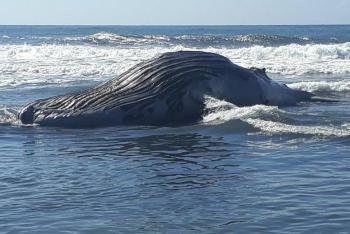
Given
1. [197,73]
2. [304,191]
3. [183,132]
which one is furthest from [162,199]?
[197,73]

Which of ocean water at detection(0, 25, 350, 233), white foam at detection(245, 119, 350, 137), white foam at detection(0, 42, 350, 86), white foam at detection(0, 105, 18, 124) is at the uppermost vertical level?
white foam at detection(245, 119, 350, 137)

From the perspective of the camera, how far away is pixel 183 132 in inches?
431

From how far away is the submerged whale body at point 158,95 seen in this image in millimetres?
11586

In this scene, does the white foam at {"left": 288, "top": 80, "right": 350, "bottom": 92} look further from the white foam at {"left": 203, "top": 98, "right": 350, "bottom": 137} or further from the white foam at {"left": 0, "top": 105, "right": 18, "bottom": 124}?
the white foam at {"left": 0, "top": 105, "right": 18, "bottom": 124}

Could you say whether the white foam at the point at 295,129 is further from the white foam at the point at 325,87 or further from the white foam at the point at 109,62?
the white foam at the point at 109,62

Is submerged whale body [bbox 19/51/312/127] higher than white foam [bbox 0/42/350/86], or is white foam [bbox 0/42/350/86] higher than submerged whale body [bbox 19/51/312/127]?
submerged whale body [bbox 19/51/312/127]

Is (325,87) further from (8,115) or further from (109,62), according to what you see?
(109,62)

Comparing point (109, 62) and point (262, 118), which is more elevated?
point (262, 118)

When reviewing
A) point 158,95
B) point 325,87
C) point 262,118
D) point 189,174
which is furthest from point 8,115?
point 325,87

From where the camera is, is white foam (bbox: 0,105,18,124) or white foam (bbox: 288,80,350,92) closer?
white foam (bbox: 0,105,18,124)

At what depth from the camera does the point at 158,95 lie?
11.6 m

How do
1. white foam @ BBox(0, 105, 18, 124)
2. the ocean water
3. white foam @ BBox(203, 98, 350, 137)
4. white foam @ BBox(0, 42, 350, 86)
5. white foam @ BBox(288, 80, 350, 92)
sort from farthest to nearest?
white foam @ BBox(0, 42, 350, 86) < white foam @ BBox(288, 80, 350, 92) < white foam @ BBox(0, 105, 18, 124) < white foam @ BBox(203, 98, 350, 137) < the ocean water

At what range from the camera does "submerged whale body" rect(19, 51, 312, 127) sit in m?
11.6

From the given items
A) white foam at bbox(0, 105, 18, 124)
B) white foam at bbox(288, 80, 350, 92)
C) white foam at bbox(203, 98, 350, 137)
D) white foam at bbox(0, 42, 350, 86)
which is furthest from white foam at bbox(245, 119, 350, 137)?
white foam at bbox(0, 42, 350, 86)
